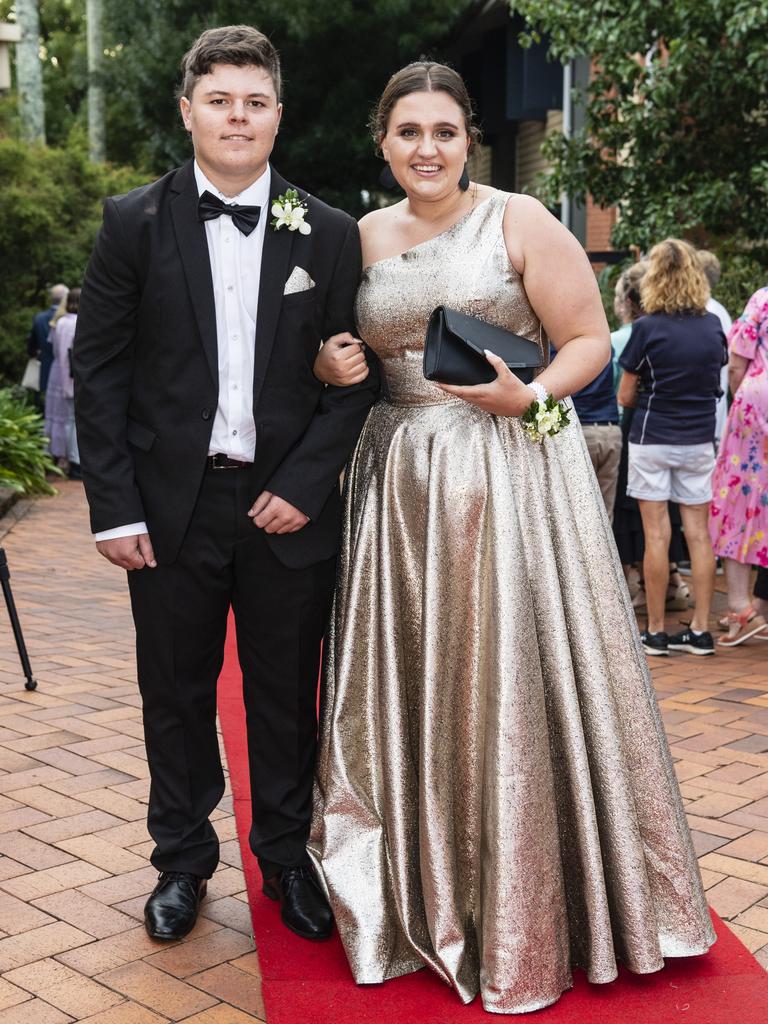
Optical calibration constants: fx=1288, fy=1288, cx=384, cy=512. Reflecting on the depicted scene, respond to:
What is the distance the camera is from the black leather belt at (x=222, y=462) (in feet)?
10.5

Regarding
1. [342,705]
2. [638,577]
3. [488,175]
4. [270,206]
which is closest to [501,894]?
[342,705]

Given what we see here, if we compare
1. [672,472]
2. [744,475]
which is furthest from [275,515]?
[744,475]

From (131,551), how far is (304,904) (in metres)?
1.03

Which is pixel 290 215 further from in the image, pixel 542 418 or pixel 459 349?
pixel 542 418

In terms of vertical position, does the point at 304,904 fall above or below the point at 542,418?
below

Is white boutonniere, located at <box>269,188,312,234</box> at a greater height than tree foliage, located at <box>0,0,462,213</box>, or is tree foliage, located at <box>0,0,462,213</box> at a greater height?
tree foliage, located at <box>0,0,462,213</box>

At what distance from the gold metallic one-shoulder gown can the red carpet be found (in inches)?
2.0

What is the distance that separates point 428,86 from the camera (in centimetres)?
312

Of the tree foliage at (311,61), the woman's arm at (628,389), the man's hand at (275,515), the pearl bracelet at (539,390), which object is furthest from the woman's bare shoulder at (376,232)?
the tree foliage at (311,61)

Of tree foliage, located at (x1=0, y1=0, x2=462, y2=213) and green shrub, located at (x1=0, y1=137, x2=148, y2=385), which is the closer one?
green shrub, located at (x1=0, y1=137, x2=148, y2=385)

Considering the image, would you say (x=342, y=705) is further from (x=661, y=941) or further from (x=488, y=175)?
(x=488, y=175)

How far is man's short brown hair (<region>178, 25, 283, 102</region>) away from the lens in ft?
10.1

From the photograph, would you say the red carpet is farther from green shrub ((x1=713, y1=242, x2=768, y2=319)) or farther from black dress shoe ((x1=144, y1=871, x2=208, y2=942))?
green shrub ((x1=713, y1=242, x2=768, y2=319))

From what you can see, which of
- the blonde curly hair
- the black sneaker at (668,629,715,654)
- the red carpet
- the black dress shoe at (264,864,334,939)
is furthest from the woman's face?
the black sneaker at (668,629,715,654)
